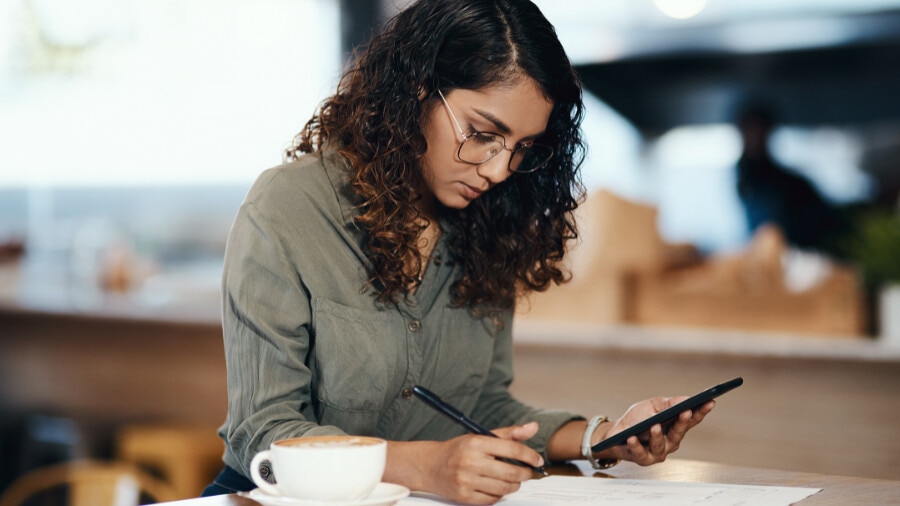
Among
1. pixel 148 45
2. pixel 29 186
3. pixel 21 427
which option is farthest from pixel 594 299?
pixel 29 186

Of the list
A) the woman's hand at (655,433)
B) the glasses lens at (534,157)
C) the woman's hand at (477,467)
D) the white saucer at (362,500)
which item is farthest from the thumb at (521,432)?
the glasses lens at (534,157)

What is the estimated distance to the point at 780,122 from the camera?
547 cm

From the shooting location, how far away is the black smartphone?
1.13 m

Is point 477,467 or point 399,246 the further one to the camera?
point 399,246

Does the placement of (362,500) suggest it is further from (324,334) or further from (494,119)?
(494,119)

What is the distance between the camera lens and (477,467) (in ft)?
3.23

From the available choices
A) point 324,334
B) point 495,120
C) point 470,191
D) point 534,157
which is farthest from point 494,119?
point 324,334

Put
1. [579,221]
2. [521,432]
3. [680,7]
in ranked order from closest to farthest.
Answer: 1. [521,432]
2. [579,221]
3. [680,7]

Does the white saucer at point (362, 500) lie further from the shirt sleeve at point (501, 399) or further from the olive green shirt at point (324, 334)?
the shirt sleeve at point (501, 399)

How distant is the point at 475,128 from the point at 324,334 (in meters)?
0.33

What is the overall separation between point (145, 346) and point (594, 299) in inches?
59.2

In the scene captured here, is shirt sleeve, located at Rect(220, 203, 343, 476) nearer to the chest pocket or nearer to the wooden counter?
the chest pocket

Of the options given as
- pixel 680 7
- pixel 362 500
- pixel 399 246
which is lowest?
pixel 362 500

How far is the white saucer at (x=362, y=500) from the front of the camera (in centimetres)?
92
